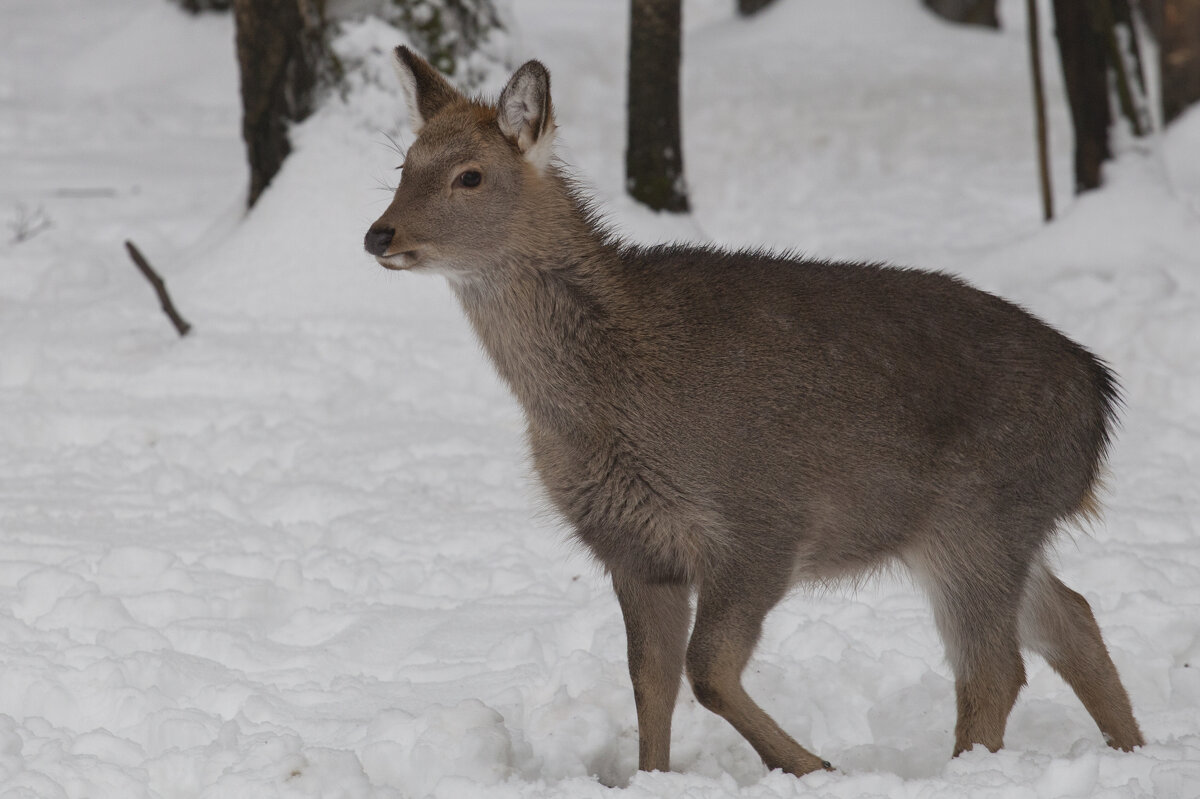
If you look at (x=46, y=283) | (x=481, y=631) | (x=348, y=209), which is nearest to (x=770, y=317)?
(x=481, y=631)

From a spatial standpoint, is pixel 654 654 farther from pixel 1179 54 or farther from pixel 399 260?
pixel 1179 54

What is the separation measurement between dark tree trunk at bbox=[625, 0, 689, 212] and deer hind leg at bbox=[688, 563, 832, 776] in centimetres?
582

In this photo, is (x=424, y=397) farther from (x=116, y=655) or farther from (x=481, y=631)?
(x=116, y=655)

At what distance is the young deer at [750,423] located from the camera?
4.15 metres

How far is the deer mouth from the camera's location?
4.15 m

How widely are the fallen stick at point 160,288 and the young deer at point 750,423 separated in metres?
3.74

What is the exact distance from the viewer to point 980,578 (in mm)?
4359

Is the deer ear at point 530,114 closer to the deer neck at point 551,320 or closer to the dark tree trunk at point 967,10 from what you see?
the deer neck at point 551,320

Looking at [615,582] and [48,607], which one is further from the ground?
[615,582]

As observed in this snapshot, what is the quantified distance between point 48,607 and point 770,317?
2925 millimetres

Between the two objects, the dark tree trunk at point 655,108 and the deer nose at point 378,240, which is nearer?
the deer nose at point 378,240

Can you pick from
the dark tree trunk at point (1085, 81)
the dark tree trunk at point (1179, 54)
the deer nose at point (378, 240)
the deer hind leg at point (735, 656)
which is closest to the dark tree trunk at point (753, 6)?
the dark tree trunk at point (1179, 54)

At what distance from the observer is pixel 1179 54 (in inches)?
387

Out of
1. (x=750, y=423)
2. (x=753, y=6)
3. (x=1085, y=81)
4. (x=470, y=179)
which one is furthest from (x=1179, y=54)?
(x=753, y=6)
